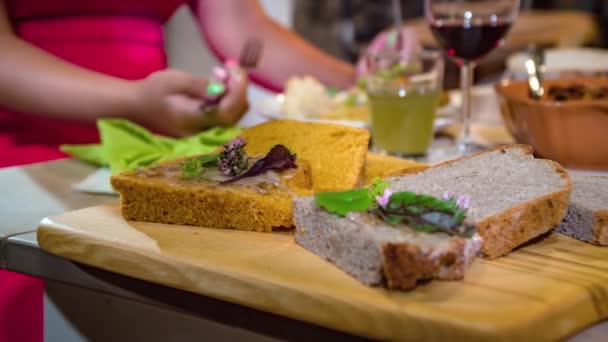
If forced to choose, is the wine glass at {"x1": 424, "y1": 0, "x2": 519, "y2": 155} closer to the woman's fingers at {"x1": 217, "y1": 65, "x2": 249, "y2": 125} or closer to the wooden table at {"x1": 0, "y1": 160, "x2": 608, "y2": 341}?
the woman's fingers at {"x1": 217, "y1": 65, "x2": 249, "y2": 125}

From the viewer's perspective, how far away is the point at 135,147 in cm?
133

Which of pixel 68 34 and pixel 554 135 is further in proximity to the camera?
pixel 68 34

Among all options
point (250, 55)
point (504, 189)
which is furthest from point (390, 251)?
point (250, 55)

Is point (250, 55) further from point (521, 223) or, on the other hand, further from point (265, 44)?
point (521, 223)

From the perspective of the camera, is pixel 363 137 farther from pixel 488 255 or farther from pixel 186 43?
pixel 186 43

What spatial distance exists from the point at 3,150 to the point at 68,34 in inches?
15.8

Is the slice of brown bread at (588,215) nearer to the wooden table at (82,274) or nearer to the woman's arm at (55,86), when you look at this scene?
the wooden table at (82,274)

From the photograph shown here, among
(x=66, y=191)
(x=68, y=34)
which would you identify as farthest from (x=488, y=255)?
(x=68, y=34)

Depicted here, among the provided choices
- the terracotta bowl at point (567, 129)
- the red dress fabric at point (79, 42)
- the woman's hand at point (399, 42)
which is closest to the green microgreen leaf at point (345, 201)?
the terracotta bowl at point (567, 129)

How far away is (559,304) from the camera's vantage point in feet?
2.10

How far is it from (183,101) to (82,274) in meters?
0.61

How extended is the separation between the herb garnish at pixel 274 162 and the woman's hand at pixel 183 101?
0.50 metres

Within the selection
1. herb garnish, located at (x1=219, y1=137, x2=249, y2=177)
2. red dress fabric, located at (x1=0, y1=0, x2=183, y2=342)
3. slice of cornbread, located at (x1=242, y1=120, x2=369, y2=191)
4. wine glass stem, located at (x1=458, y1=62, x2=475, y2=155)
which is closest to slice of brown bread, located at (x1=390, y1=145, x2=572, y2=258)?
slice of cornbread, located at (x1=242, y1=120, x2=369, y2=191)

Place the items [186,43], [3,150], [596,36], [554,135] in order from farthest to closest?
1. [596,36]
2. [186,43]
3. [3,150]
4. [554,135]
